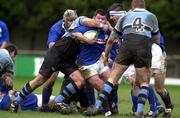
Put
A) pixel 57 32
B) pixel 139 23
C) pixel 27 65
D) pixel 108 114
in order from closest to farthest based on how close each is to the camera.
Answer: pixel 139 23
pixel 108 114
pixel 57 32
pixel 27 65

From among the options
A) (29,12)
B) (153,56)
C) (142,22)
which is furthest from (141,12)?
(29,12)

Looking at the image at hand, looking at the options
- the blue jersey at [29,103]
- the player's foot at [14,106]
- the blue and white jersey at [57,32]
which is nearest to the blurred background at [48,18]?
the blue and white jersey at [57,32]

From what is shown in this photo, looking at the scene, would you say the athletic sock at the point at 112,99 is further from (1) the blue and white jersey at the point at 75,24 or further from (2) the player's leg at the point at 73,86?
(1) the blue and white jersey at the point at 75,24

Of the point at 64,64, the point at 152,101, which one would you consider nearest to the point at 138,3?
the point at 64,64

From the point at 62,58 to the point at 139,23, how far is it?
189 cm

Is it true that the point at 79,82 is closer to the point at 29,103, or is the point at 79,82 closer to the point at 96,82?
the point at 96,82

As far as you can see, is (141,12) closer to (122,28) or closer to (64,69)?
(122,28)

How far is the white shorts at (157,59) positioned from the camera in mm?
12922

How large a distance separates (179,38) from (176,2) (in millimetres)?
2332

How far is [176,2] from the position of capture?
3997cm

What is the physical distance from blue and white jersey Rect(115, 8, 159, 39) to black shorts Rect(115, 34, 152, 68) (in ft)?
0.31

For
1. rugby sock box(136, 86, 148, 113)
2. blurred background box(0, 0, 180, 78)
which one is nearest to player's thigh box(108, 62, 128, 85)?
rugby sock box(136, 86, 148, 113)

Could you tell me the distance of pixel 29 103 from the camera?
1337 cm

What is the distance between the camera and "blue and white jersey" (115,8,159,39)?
11.8 metres
